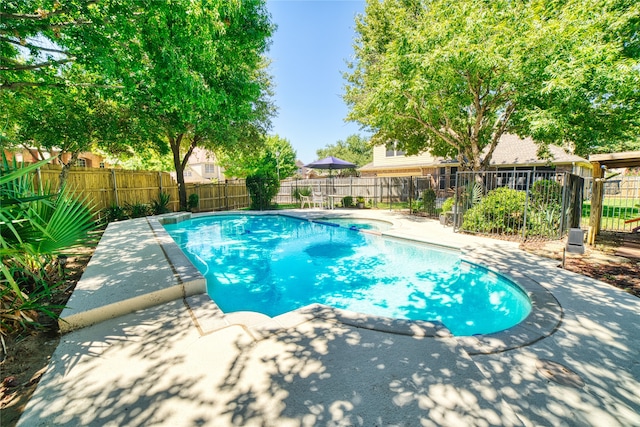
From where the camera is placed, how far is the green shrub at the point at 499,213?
734 cm

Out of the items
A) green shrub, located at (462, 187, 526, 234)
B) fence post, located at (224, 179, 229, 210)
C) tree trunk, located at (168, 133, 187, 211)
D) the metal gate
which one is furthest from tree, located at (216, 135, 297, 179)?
the metal gate

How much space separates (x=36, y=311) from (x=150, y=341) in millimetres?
1699

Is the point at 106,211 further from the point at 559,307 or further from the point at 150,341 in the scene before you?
the point at 559,307

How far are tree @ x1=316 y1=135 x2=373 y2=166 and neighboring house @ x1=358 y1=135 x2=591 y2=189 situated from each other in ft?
83.8

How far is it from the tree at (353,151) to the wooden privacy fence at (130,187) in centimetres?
3450

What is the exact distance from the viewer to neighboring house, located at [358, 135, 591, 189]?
1395 centimetres

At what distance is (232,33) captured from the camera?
709 cm

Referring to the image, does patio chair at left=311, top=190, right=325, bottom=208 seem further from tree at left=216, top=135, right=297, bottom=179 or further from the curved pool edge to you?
the curved pool edge

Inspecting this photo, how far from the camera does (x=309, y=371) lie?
202 centimetres

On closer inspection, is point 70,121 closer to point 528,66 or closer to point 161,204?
point 161,204

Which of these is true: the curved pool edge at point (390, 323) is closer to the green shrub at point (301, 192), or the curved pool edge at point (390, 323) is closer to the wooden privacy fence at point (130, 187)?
the wooden privacy fence at point (130, 187)

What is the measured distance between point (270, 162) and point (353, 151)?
26.8 meters

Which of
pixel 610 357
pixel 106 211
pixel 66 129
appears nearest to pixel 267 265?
pixel 610 357

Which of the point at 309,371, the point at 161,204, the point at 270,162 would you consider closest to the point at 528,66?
the point at 309,371
